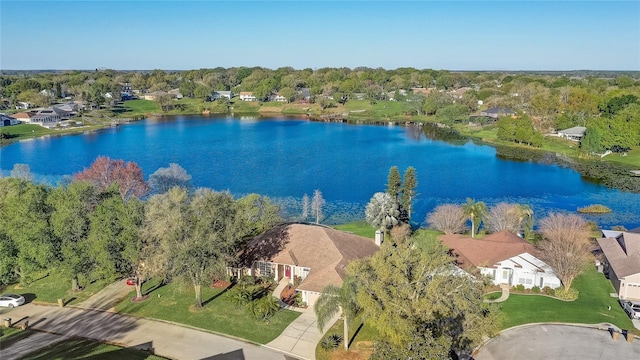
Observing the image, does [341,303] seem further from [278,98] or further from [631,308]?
[278,98]

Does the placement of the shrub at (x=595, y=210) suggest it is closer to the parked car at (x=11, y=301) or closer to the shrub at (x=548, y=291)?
the shrub at (x=548, y=291)

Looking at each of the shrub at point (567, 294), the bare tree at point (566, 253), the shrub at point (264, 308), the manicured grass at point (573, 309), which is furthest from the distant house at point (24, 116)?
the shrub at point (567, 294)

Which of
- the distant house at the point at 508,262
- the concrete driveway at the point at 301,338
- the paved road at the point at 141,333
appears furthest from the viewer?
the distant house at the point at 508,262

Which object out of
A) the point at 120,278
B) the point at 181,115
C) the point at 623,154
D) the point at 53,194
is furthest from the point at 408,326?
the point at 181,115

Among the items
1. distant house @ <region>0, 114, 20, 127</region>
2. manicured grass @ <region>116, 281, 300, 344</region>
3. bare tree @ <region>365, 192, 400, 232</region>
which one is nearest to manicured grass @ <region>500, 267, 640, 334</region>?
bare tree @ <region>365, 192, 400, 232</region>

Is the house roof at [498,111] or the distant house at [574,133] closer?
the distant house at [574,133]

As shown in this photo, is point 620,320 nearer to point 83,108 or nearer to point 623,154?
point 623,154

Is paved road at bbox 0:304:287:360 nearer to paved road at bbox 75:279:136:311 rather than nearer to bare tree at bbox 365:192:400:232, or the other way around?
paved road at bbox 75:279:136:311
